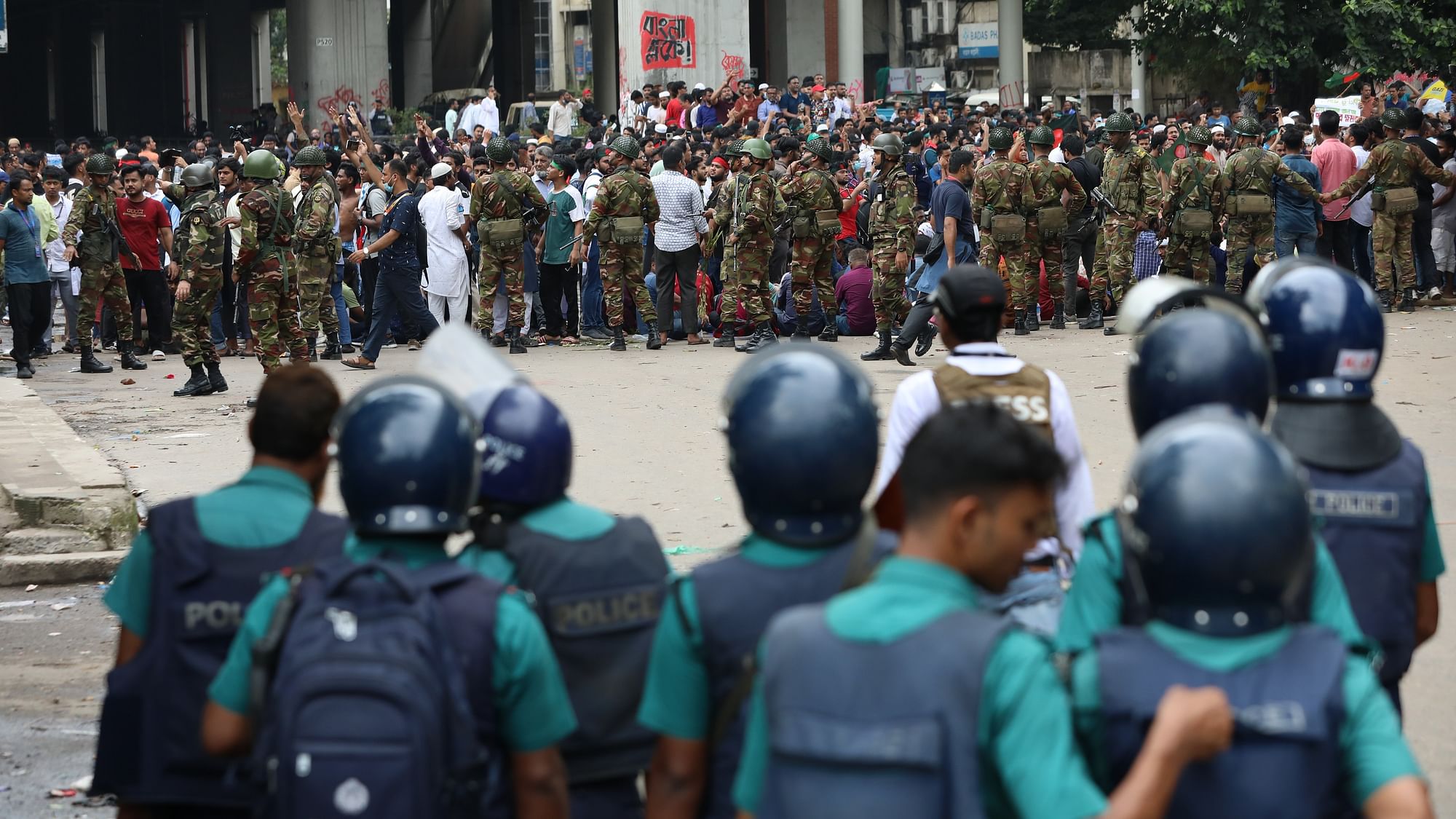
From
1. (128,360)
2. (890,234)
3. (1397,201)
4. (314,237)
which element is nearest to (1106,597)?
(314,237)

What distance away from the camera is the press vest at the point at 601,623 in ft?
10.0

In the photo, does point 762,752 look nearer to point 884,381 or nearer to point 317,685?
point 317,685

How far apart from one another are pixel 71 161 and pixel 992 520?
65.8 ft

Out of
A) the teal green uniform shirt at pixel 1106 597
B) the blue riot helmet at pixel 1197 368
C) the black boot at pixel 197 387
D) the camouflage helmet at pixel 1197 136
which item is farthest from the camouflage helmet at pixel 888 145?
the teal green uniform shirt at pixel 1106 597

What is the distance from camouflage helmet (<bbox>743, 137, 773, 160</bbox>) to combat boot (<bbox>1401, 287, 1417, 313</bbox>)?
6216 mm

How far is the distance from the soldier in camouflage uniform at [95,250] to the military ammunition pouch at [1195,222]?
9.27 metres

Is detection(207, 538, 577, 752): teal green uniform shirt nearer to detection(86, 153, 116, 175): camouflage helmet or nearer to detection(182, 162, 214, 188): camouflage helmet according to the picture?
Answer: detection(182, 162, 214, 188): camouflage helmet

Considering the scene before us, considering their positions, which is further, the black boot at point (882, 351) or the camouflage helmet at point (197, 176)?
the black boot at point (882, 351)

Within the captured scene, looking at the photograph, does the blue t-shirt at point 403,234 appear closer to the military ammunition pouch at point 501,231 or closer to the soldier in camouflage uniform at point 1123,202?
the military ammunition pouch at point 501,231

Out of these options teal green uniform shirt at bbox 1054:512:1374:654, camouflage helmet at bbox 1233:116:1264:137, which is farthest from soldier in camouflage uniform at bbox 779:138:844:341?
teal green uniform shirt at bbox 1054:512:1374:654

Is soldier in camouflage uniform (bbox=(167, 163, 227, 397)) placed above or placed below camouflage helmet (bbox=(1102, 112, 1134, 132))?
below

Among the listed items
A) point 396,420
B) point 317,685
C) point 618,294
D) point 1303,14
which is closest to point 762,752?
point 317,685

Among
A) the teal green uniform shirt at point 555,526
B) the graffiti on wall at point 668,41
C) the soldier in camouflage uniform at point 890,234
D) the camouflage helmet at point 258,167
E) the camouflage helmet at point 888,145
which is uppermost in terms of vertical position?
the graffiti on wall at point 668,41

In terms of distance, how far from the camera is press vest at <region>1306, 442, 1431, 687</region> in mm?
3359
